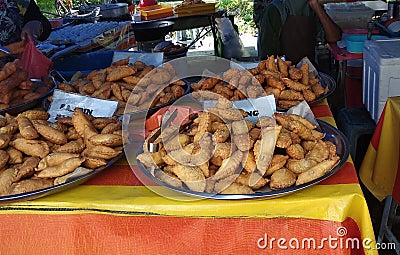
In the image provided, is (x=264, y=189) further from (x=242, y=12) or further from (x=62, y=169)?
(x=242, y=12)

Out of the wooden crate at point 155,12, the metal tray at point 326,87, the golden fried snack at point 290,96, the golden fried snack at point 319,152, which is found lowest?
the wooden crate at point 155,12

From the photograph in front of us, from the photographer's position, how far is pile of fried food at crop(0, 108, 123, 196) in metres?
1.35

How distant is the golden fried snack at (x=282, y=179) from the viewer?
1202 mm

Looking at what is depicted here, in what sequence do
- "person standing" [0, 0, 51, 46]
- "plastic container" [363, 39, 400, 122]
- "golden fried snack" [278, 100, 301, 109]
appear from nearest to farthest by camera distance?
1. "golden fried snack" [278, 100, 301, 109]
2. "plastic container" [363, 39, 400, 122]
3. "person standing" [0, 0, 51, 46]

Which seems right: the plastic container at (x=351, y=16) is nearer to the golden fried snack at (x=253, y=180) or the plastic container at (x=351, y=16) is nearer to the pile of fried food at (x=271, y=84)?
the pile of fried food at (x=271, y=84)

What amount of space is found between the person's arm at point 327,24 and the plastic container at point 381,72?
1391 mm

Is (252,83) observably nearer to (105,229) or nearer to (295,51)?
(105,229)

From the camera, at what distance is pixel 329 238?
3.95ft

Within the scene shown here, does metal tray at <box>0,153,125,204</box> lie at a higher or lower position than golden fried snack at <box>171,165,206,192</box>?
lower

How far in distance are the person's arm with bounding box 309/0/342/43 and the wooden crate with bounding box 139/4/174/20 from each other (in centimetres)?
190

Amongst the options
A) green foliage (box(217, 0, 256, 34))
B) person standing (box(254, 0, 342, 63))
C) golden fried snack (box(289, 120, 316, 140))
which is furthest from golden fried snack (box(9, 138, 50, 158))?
green foliage (box(217, 0, 256, 34))

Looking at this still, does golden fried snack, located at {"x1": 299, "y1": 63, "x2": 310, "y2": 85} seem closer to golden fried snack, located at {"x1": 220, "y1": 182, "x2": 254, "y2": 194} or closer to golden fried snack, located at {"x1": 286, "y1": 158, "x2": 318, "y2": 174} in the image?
golden fried snack, located at {"x1": 286, "y1": 158, "x2": 318, "y2": 174}

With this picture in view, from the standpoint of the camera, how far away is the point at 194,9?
4.99m

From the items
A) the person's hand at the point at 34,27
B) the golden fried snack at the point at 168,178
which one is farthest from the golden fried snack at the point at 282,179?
the person's hand at the point at 34,27
